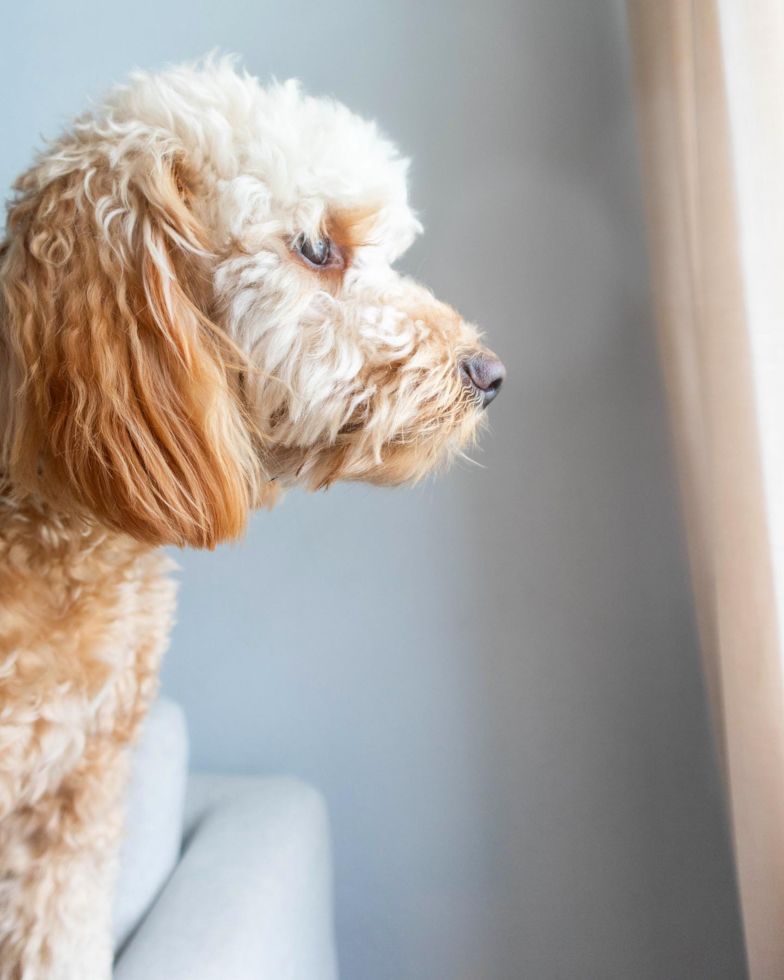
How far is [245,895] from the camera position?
0.81m

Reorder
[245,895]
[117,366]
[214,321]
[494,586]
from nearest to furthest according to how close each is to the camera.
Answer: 1. [117,366]
2. [214,321]
3. [245,895]
4. [494,586]

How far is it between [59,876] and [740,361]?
0.81m

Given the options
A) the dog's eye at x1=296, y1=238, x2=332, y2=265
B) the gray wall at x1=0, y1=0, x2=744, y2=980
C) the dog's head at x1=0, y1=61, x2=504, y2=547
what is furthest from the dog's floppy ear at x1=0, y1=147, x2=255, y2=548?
the gray wall at x1=0, y1=0, x2=744, y2=980

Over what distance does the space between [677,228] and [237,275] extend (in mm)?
571

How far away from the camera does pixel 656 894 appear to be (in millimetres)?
1100

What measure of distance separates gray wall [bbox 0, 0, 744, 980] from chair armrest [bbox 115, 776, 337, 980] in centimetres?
22

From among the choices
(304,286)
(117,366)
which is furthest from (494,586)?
(117,366)

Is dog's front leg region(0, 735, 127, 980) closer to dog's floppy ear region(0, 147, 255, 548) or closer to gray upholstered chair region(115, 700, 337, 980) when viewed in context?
gray upholstered chair region(115, 700, 337, 980)

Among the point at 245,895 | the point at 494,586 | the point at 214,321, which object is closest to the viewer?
the point at 214,321

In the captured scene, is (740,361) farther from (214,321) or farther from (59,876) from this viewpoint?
(59,876)

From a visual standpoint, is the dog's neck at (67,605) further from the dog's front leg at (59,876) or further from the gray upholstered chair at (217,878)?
the gray upholstered chair at (217,878)

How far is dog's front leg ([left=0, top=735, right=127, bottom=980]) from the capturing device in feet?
2.03

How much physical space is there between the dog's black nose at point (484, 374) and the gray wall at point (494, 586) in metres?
0.39

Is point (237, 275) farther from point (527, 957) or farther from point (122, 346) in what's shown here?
point (527, 957)
